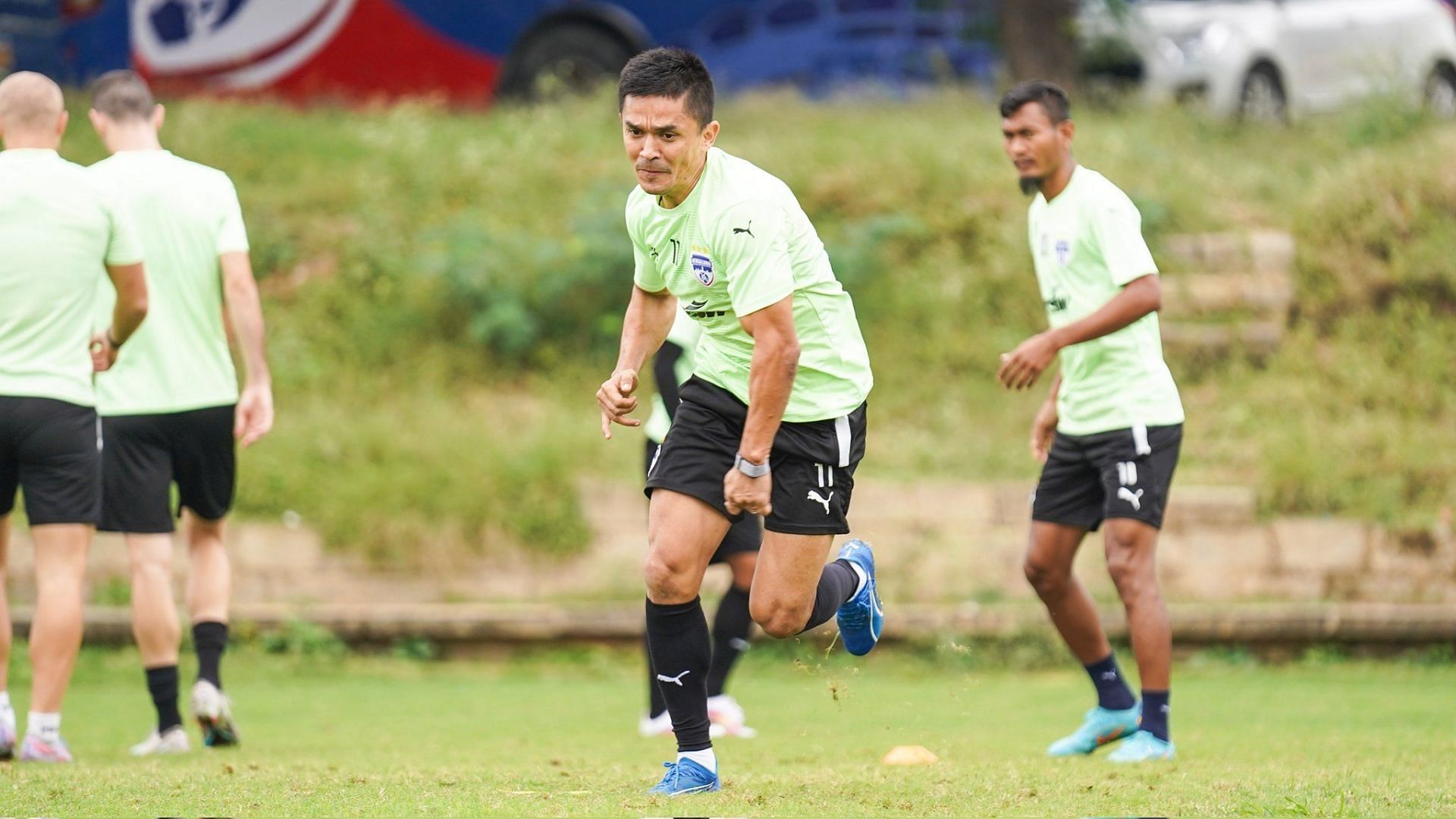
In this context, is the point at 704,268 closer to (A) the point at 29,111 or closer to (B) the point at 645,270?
(B) the point at 645,270

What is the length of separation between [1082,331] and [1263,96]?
11134mm

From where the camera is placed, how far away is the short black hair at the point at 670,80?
488 cm

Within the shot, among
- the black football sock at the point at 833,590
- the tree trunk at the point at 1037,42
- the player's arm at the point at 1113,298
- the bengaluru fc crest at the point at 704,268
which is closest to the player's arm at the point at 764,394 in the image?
the bengaluru fc crest at the point at 704,268

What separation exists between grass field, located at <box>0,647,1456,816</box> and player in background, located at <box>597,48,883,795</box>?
0.52m

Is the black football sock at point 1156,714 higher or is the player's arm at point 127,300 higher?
the player's arm at point 127,300

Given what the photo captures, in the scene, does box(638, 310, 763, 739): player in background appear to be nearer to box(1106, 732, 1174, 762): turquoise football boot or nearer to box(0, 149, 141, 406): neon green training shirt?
box(1106, 732, 1174, 762): turquoise football boot

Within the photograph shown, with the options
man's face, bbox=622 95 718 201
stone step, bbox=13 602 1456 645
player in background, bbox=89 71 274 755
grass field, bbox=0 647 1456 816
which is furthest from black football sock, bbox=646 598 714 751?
stone step, bbox=13 602 1456 645

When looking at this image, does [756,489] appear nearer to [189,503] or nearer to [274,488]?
[189,503]

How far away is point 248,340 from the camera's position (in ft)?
22.5

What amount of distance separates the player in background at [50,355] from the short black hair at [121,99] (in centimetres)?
73

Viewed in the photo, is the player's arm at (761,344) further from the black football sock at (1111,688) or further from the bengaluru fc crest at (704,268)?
the black football sock at (1111,688)

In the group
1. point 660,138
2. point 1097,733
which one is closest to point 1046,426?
point 1097,733

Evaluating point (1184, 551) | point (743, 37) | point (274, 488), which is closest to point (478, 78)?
point (743, 37)

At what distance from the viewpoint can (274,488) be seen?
10.9 m
